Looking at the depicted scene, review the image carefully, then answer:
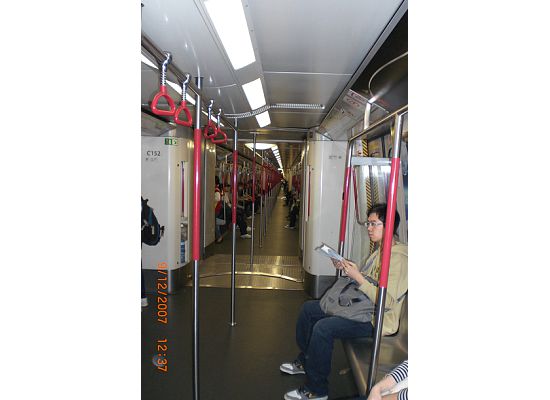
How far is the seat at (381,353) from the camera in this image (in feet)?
7.75

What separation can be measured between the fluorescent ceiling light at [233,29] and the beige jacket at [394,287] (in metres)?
1.65

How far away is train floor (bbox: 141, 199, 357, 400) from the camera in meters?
2.86

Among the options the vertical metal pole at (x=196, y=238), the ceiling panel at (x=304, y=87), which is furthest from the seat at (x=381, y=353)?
the ceiling panel at (x=304, y=87)

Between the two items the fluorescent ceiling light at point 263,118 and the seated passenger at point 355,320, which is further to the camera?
the fluorescent ceiling light at point 263,118

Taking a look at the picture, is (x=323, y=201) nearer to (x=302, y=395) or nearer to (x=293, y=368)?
(x=293, y=368)

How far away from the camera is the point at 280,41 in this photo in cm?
209

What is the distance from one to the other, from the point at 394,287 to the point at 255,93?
2016 millimetres

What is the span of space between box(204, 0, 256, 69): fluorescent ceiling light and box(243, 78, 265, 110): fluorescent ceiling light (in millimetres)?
565

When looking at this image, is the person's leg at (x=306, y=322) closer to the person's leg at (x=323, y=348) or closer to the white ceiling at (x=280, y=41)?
the person's leg at (x=323, y=348)

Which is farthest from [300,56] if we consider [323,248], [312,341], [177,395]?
[177,395]
